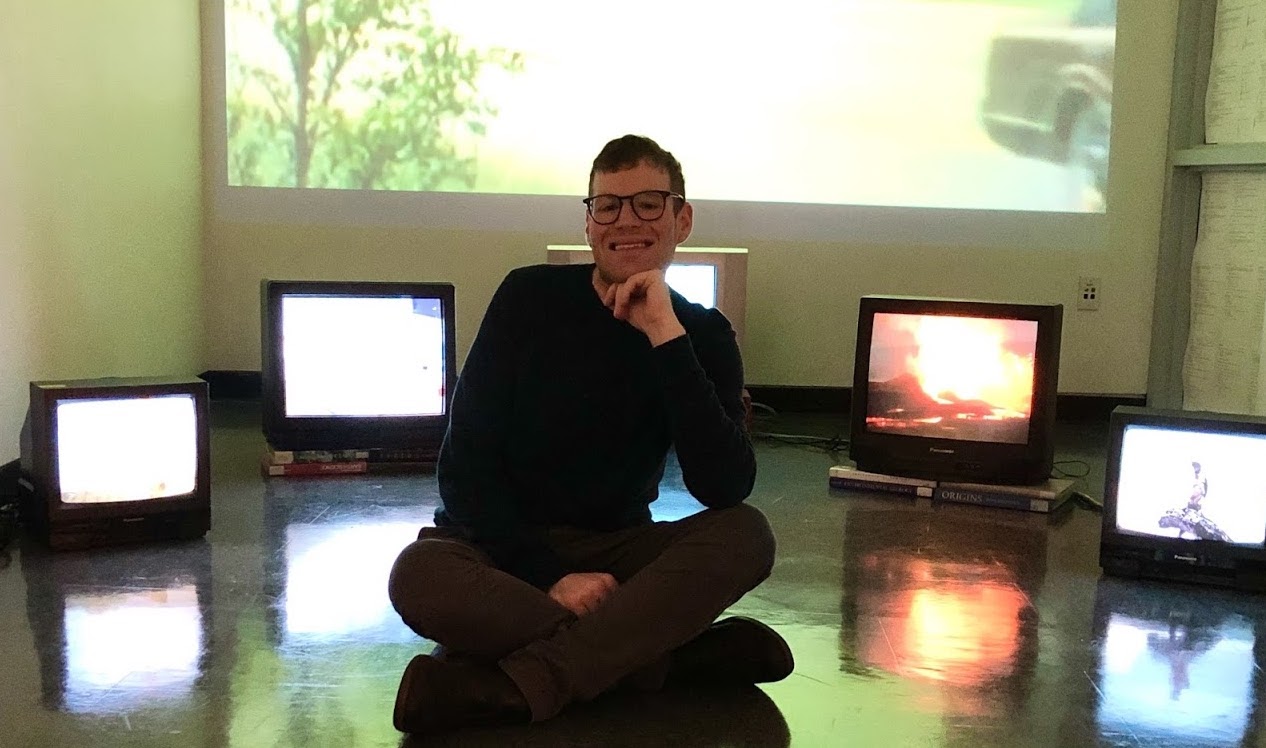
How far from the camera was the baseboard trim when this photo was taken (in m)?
4.93

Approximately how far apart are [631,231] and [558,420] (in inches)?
13.6

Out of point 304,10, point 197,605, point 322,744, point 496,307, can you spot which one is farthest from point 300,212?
point 322,744

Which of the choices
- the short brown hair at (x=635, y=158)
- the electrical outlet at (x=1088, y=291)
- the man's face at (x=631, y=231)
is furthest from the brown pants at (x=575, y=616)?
the electrical outlet at (x=1088, y=291)

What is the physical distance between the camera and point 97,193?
12.2ft

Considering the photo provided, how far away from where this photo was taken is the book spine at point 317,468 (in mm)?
3625

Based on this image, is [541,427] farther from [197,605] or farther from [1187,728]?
[1187,728]

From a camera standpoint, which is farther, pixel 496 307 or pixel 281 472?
pixel 281 472

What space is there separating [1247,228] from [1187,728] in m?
2.74

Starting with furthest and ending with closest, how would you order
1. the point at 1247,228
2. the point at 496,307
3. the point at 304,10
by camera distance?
the point at 304,10
the point at 1247,228
the point at 496,307

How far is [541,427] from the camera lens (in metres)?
2.08

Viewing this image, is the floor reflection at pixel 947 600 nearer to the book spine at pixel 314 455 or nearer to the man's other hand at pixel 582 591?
the man's other hand at pixel 582 591

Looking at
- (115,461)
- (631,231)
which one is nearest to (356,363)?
(115,461)

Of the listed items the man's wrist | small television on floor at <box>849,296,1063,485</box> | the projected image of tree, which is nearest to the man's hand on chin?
the man's wrist

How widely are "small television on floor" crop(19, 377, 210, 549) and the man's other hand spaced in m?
1.34
